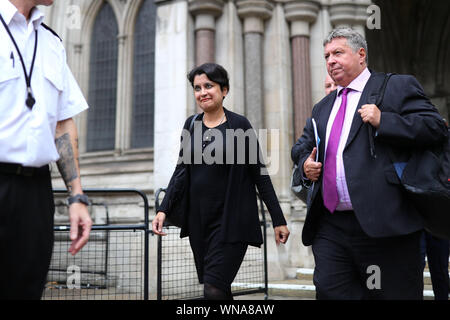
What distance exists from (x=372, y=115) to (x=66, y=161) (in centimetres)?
150

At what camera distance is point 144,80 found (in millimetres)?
9664

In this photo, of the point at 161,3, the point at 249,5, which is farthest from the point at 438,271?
the point at 161,3

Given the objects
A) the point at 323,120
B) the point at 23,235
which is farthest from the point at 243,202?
the point at 23,235

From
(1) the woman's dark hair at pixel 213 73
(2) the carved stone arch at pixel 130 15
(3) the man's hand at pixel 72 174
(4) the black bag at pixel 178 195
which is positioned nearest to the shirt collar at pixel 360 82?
(1) the woman's dark hair at pixel 213 73

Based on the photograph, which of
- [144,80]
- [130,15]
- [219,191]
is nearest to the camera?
[219,191]

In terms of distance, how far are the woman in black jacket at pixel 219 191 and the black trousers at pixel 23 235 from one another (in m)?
1.34

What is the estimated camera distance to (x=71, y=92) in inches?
83.1

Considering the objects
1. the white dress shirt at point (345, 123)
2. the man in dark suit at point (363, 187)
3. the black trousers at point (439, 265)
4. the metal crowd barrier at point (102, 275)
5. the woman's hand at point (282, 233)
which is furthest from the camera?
the metal crowd barrier at point (102, 275)

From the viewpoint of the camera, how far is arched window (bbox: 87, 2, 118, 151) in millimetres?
10008

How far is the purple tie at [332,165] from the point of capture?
266 cm

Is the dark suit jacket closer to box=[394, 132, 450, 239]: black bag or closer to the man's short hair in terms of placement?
box=[394, 132, 450, 239]: black bag

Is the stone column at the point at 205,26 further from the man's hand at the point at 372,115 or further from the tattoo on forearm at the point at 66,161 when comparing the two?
the tattoo on forearm at the point at 66,161

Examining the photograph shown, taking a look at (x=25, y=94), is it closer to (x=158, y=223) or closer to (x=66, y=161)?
(x=66, y=161)

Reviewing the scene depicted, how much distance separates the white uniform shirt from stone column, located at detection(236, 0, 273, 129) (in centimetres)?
573
